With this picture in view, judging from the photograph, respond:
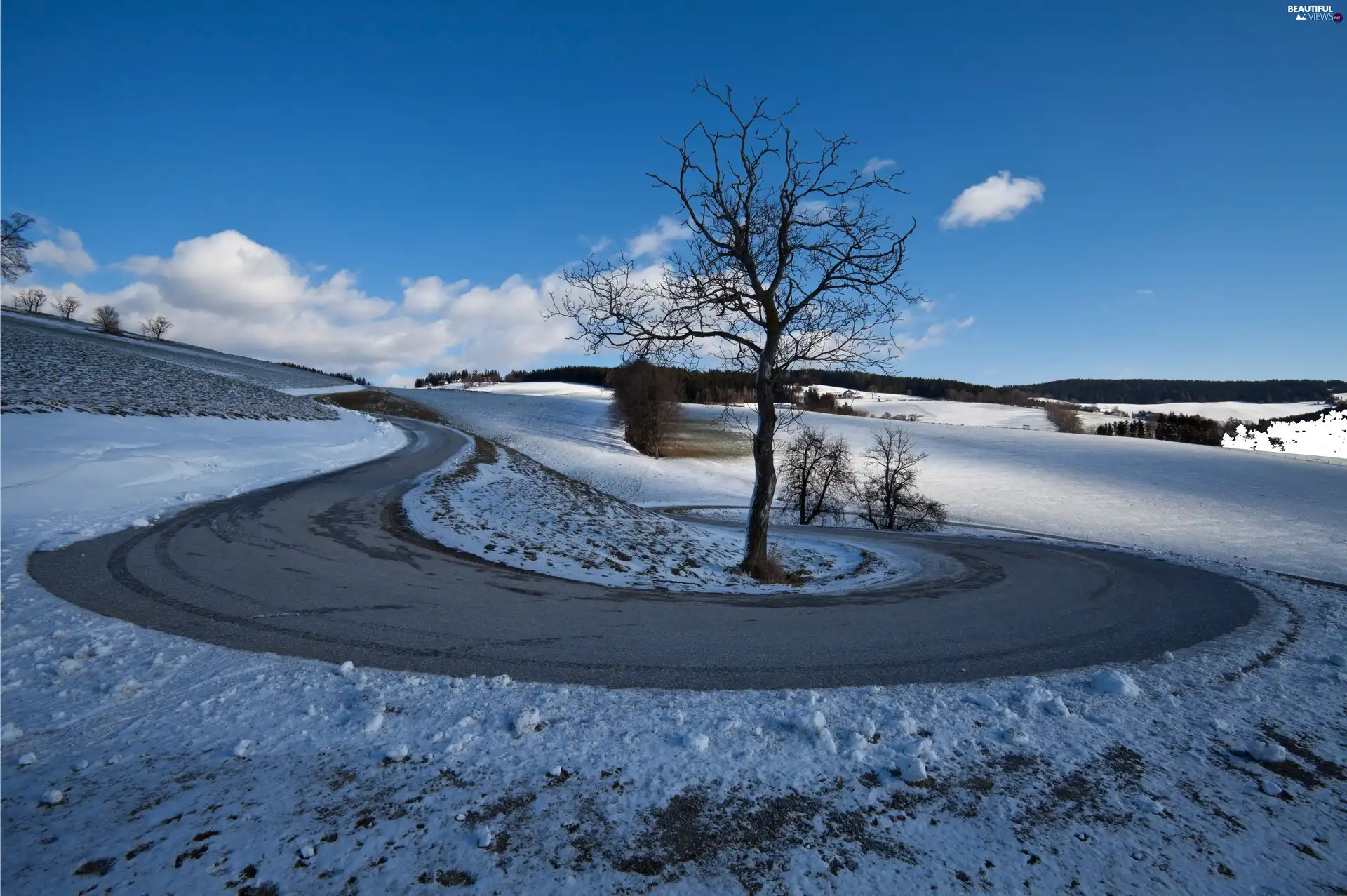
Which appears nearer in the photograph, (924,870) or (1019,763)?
(924,870)

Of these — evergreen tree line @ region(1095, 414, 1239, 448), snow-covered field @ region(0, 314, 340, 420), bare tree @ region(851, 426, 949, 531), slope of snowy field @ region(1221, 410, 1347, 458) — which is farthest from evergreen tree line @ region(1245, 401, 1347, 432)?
snow-covered field @ region(0, 314, 340, 420)

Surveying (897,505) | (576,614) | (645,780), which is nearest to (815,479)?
(897,505)

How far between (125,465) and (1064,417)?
4430 inches

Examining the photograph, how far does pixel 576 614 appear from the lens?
7.16 metres

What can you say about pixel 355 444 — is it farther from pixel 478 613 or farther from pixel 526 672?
pixel 526 672

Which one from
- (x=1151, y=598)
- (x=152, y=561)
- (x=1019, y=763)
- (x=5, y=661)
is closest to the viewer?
(x=1019, y=763)

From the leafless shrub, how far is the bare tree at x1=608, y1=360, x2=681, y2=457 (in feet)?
192

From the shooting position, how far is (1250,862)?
112 inches

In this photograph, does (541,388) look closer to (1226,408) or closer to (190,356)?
(190,356)

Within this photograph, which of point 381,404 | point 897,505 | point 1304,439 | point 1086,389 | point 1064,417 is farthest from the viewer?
point 1086,389

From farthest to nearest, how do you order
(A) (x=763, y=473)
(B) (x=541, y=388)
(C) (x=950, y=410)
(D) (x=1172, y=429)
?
(B) (x=541, y=388), (C) (x=950, y=410), (D) (x=1172, y=429), (A) (x=763, y=473)

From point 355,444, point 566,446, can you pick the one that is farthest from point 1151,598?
point 566,446

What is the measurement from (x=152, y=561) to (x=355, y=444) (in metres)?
18.5

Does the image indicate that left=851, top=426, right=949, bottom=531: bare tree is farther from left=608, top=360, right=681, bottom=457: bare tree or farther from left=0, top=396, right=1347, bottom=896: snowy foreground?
left=0, top=396, right=1347, bottom=896: snowy foreground
